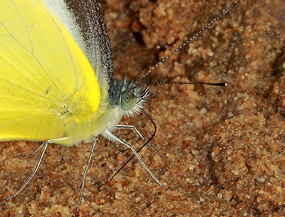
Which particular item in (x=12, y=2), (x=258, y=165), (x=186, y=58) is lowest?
(x=258, y=165)

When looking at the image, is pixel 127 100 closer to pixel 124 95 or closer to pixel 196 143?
pixel 124 95

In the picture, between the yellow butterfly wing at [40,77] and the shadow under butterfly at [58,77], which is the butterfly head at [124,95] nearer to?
the shadow under butterfly at [58,77]

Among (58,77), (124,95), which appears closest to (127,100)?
(124,95)

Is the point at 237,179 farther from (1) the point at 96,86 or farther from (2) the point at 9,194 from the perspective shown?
(2) the point at 9,194

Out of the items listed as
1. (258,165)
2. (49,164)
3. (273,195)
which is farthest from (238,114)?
(49,164)

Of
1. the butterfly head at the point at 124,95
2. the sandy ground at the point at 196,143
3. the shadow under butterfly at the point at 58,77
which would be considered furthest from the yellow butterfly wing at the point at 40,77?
the sandy ground at the point at 196,143

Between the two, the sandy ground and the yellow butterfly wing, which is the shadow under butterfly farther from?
Result: the sandy ground
